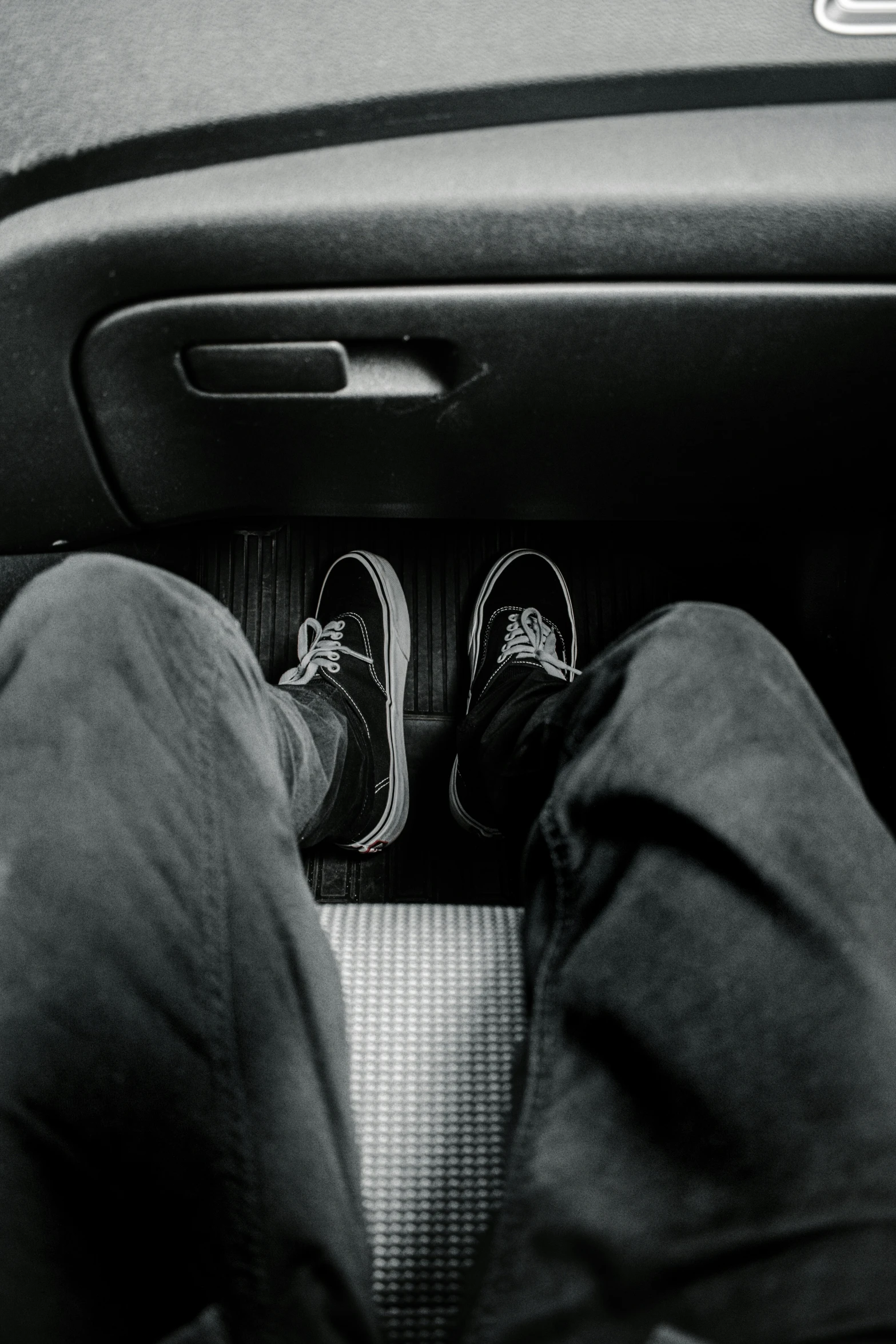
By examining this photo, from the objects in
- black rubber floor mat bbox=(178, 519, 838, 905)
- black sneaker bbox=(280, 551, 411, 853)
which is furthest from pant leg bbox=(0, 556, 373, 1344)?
black rubber floor mat bbox=(178, 519, 838, 905)

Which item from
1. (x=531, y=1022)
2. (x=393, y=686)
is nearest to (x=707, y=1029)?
(x=531, y=1022)

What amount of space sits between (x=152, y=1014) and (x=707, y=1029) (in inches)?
10.5

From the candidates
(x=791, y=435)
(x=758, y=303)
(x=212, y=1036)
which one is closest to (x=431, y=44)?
(x=758, y=303)

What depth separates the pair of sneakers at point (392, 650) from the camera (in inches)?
38.5

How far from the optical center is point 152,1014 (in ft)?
1.47

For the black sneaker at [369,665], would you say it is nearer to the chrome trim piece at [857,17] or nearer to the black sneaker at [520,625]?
the black sneaker at [520,625]

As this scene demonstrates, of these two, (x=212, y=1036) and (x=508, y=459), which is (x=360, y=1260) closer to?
(x=212, y=1036)

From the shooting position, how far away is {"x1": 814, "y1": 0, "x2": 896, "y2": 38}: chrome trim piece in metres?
0.52

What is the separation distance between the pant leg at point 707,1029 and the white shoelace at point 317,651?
491 mm

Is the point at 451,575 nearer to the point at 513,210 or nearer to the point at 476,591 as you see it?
the point at 476,591

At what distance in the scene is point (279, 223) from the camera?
0.54 meters

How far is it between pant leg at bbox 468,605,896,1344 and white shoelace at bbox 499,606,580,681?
1.49 feet

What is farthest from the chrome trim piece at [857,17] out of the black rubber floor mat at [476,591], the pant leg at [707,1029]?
the black rubber floor mat at [476,591]

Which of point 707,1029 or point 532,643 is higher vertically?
point 707,1029
